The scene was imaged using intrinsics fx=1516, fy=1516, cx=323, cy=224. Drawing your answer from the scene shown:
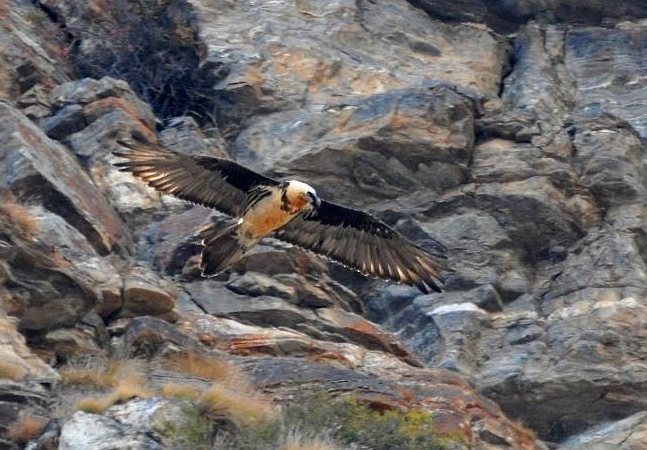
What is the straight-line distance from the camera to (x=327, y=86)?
66.3 feet

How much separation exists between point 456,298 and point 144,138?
3999 millimetres

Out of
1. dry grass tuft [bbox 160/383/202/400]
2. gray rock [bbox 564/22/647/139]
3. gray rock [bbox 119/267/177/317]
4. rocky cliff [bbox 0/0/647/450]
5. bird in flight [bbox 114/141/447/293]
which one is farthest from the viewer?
gray rock [bbox 564/22/647/139]

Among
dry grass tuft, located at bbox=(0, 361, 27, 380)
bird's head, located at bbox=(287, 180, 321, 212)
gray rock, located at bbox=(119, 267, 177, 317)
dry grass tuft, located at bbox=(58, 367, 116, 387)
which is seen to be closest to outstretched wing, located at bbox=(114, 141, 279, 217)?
Result: bird's head, located at bbox=(287, 180, 321, 212)

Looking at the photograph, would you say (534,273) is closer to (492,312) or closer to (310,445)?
(492,312)

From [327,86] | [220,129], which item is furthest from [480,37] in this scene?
[220,129]

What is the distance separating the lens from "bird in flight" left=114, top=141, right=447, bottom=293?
1405cm

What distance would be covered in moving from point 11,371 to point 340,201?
7705mm

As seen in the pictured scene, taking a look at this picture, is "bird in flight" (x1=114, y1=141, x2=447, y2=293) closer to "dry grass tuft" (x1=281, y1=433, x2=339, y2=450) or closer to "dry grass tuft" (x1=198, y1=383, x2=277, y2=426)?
"dry grass tuft" (x1=198, y1=383, x2=277, y2=426)

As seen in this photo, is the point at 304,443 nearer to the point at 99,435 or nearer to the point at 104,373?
the point at 99,435

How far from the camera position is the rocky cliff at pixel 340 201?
12.0 metres

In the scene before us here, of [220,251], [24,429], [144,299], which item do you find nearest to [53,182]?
[144,299]

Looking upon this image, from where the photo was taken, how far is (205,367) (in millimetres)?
12516

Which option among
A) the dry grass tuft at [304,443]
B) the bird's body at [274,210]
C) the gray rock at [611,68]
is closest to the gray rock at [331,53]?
the gray rock at [611,68]

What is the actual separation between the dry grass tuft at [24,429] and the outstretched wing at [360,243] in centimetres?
483
